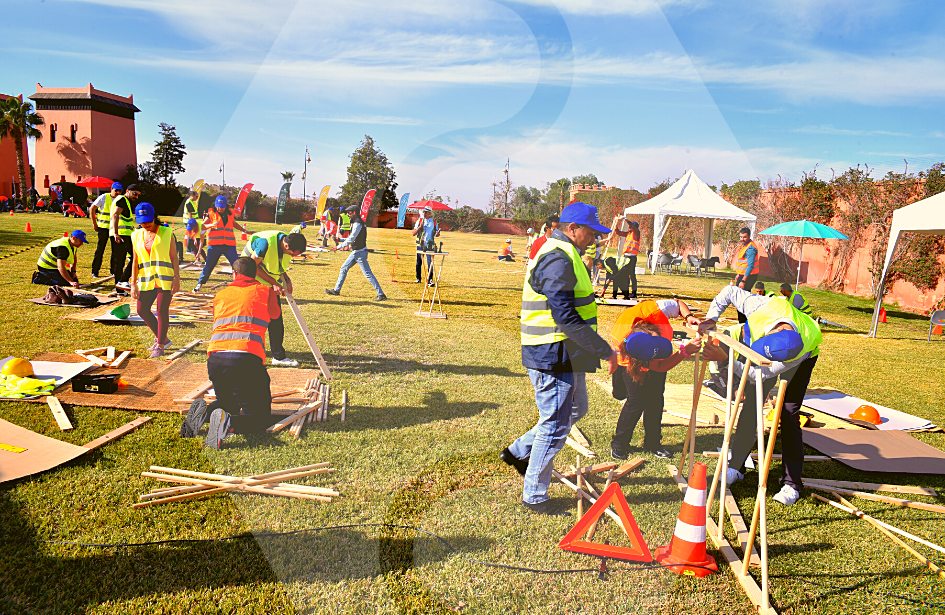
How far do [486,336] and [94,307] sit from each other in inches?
286

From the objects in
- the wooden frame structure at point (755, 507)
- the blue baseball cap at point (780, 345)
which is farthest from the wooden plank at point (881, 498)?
the blue baseball cap at point (780, 345)

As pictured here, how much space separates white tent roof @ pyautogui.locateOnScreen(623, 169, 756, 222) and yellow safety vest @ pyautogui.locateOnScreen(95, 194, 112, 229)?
13610 millimetres

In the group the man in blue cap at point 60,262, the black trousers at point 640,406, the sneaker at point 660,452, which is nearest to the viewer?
the black trousers at point 640,406

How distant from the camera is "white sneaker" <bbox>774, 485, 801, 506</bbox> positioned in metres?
4.46

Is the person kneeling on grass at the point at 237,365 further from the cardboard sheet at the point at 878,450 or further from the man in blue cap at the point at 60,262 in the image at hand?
the man in blue cap at the point at 60,262

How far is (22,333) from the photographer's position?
7.87 metres

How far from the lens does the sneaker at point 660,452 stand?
5.22m

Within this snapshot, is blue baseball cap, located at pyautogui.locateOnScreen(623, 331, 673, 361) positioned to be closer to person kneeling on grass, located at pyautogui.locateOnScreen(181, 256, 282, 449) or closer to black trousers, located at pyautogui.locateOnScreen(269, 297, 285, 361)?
person kneeling on grass, located at pyautogui.locateOnScreen(181, 256, 282, 449)

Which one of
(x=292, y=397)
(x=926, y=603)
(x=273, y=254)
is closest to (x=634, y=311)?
(x=926, y=603)

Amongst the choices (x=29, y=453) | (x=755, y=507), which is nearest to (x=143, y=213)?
(x=29, y=453)

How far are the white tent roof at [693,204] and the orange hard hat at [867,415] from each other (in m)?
7.17

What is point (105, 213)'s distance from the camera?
1214 cm

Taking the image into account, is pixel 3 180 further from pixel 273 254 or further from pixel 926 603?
pixel 926 603

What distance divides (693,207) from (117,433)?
47.0 ft
